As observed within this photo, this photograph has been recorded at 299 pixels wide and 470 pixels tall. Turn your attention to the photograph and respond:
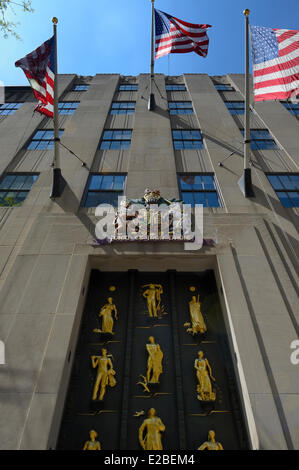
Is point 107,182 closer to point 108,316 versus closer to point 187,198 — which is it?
point 187,198

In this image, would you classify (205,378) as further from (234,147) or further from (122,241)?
(234,147)

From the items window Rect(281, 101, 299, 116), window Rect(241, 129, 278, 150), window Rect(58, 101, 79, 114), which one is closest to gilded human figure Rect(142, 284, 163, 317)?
window Rect(241, 129, 278, 150)

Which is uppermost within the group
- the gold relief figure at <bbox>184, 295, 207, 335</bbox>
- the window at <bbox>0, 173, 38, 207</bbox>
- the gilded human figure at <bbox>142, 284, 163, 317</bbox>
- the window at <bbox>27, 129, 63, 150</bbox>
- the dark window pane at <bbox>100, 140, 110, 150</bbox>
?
the window at <bbox>27, 129, 63, 150</bbox>

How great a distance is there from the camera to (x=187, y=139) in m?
20.7

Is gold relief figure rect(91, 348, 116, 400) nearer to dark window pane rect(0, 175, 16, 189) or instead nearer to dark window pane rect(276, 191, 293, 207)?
dark window pane rect(0, 175, 16, 189)

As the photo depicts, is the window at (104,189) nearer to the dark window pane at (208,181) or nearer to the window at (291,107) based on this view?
the dark window pane at (208,181)

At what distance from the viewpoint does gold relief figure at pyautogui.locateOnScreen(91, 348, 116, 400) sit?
936 centimetres

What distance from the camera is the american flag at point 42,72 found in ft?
46.2

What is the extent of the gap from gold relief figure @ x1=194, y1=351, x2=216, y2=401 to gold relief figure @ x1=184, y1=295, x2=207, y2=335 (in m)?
0.86

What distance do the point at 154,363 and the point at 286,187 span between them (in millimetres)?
12315

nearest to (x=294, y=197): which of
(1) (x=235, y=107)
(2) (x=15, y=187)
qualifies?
(1) (x=235, y=107)

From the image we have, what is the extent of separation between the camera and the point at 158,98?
26.0 meters

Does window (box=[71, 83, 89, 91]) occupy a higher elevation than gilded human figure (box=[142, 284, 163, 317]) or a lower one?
higher
